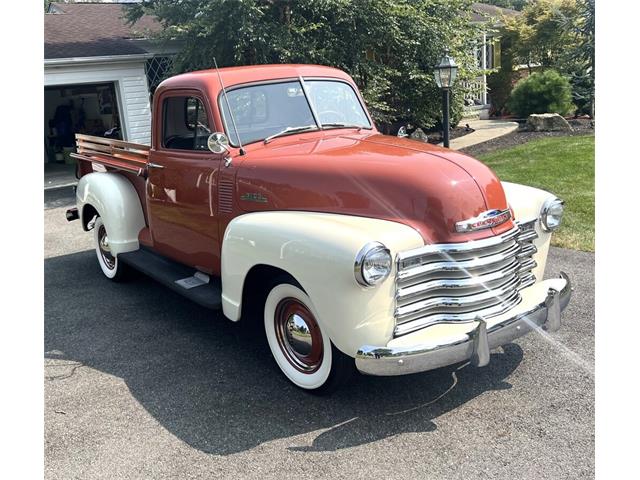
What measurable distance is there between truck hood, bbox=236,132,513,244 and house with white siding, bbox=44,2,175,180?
809 cm

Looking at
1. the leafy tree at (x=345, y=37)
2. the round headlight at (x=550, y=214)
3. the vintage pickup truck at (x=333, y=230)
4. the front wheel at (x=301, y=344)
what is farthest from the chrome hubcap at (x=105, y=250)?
the leafy tree at (x=345, y=37)

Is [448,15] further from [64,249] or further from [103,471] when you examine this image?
[103,471]

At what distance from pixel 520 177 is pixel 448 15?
17.1ft

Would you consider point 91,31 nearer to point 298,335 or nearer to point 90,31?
point 90,31

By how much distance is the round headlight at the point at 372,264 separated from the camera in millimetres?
3260

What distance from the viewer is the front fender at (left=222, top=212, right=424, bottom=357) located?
3352 mm

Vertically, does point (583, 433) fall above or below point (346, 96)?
below

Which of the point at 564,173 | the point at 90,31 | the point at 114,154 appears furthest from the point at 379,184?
the point at 90,31

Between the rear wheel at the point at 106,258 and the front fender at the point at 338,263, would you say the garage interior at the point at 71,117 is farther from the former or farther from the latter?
the front fender at the point at 338,263

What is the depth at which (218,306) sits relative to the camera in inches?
175

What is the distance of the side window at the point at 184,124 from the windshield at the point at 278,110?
0.96 feet

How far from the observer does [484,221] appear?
12.1 ft

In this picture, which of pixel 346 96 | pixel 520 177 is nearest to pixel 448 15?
pixel 520 177

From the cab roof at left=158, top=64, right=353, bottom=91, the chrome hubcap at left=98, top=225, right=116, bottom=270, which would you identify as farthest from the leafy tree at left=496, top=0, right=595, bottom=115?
the chrome hubcap at left=98, top=225, right=116, bottom=270
